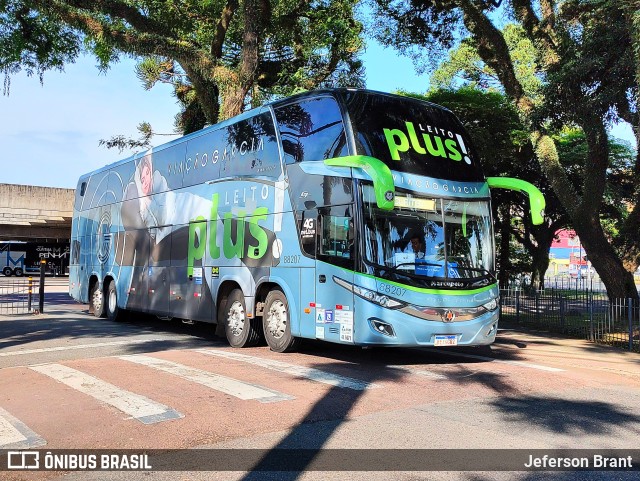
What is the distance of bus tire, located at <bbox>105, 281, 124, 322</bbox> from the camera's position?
17219 mm

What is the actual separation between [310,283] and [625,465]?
576 centimetres

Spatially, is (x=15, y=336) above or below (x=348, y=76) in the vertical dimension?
below

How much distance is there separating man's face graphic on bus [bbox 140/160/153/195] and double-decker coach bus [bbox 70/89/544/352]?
2.34 metres

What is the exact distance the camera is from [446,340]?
938cm

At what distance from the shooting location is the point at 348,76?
24969mm

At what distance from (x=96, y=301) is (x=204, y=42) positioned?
38.1 ft

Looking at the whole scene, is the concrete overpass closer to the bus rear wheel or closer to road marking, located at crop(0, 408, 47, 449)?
the bus rear wheel

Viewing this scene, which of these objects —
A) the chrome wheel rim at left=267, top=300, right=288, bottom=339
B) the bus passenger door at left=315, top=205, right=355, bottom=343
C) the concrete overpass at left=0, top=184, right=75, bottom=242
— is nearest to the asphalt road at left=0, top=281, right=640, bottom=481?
the chrome wheel rim at left=267, top=300, right=288, bottom=339

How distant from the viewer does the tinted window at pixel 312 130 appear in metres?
9.84

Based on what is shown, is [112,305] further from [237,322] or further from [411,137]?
[411,137]

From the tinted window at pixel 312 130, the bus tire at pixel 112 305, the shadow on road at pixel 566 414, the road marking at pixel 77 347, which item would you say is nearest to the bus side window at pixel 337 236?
the tinted window at pixel 312 130

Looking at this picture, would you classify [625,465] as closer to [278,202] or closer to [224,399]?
[224,399]

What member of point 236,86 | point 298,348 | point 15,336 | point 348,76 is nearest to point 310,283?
point 298,348

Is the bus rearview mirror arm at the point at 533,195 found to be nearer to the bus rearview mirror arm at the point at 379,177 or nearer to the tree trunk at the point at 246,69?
the bus rearview mirror arm at the point at 379,177
